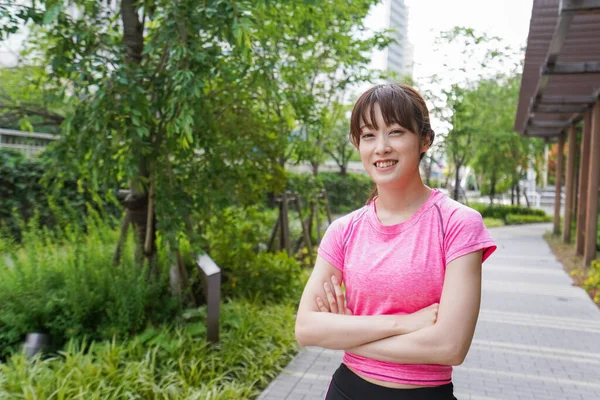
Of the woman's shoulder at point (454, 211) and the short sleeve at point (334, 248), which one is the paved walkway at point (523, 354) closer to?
the short sleeve at point (334, 248)

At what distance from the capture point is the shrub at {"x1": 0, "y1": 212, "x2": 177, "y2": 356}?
498 centimetres

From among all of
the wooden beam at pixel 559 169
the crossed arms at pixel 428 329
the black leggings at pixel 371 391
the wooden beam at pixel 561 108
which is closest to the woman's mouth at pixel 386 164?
the crossed arms at pixel 428 329

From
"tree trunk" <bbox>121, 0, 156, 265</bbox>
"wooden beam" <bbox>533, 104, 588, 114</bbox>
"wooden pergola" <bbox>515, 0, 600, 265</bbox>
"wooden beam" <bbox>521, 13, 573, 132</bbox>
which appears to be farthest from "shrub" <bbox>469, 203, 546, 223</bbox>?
"tree trunk" <bbox>121, 0, 156, 265</bbox>

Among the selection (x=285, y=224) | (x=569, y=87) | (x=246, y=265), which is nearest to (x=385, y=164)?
(x=246, y=265)

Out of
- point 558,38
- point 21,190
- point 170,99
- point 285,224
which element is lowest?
point 285,224

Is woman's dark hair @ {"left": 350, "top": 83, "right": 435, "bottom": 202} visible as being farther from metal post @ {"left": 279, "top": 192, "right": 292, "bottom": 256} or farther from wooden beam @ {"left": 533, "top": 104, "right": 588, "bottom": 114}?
wooden beam @ {"left": 533, "top": 104, "right": 588, "bottom": 114}

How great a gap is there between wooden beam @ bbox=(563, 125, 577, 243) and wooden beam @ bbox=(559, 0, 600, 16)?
1119 cm

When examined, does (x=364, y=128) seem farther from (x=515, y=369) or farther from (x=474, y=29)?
(x=474, y=29)

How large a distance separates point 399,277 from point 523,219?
26.8 m

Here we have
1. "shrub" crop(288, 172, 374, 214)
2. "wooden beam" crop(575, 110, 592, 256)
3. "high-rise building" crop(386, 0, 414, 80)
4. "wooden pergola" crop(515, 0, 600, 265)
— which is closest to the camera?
"wooden pergola" crop(515, 0, 600, 265)

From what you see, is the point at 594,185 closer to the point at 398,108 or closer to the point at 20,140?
the point at 398,108

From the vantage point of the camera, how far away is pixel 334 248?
74.8 inches

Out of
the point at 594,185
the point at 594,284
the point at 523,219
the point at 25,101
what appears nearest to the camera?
the point at 25,101

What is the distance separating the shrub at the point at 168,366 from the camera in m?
4.15
